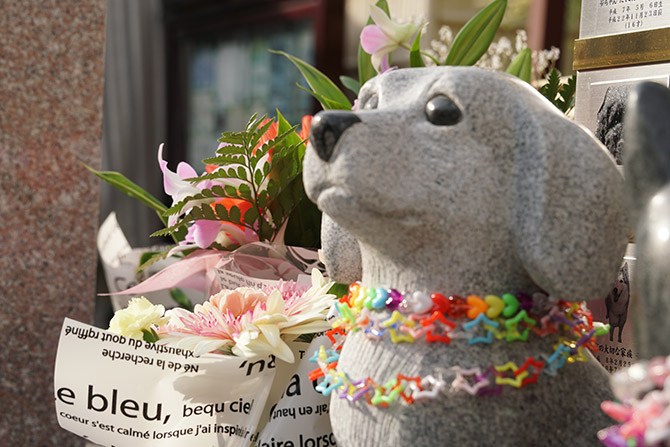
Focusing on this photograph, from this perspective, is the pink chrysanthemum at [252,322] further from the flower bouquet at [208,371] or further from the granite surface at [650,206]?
the granite surface at [650,206]

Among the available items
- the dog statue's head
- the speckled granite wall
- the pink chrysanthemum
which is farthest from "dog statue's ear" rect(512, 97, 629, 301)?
the speckled granite wall

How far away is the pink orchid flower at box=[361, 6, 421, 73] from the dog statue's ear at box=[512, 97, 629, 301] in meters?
0.40

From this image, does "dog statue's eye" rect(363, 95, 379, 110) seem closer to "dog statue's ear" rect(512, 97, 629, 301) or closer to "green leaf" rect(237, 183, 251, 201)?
"dog statue's ear" rect(512, 97, 629, 301)

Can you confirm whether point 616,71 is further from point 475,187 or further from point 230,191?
point 230,191

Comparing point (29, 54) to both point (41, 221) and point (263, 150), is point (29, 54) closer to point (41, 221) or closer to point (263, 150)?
point (41, 221)

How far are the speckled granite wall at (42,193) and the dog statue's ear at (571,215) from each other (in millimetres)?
1081

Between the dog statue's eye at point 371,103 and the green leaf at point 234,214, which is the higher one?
the dog statue's eye at point 371,103

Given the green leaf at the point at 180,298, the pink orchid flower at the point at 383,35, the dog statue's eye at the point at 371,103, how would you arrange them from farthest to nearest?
1. the green leaf at the point at 180,298
2. the pink orchid flower at the point at 383,35
3. the dog statue's eye at the point at 371,103

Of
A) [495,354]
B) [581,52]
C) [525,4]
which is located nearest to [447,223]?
[495,354]

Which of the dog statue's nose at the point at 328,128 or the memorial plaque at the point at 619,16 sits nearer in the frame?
the dog statue's nose at the point at 328,128

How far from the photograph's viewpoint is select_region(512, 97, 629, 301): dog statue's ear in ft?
1.69

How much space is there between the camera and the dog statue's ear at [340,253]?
664 mm

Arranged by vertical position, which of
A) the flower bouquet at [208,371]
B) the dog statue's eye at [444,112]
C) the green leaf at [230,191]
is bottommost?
the flower bouquet at [208,371]

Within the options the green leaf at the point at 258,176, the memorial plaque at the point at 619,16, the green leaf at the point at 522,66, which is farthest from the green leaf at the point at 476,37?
the green leaf at the point at 258,176
